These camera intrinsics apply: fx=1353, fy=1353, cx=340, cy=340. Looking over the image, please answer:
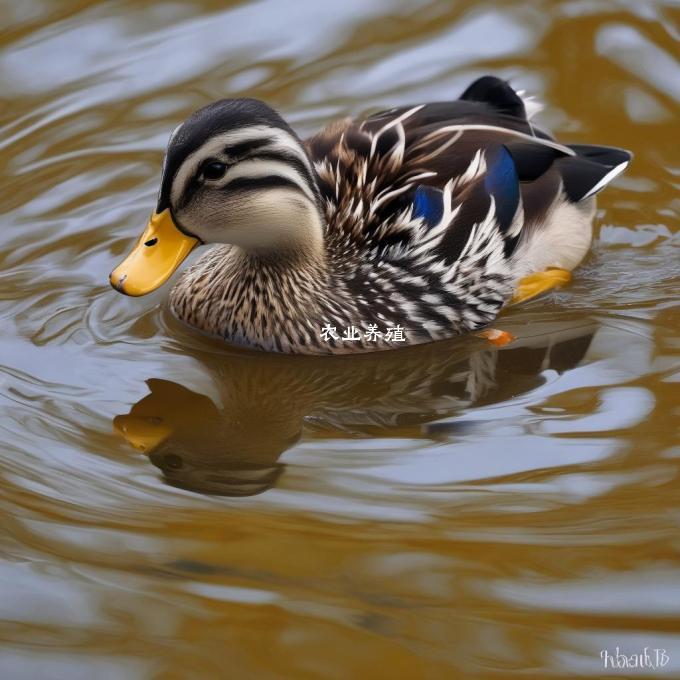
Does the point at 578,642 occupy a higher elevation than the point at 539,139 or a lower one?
lower

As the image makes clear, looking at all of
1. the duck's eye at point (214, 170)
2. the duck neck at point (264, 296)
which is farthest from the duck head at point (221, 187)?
the duck neck at point (264, 296)

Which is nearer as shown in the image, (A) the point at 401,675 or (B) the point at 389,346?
(A) the point at 401,675

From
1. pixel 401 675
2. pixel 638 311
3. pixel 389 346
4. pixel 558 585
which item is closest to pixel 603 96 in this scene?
pixel 638 311

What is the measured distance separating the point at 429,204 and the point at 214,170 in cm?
125

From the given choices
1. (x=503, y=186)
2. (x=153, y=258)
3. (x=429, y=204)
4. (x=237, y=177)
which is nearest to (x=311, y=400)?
(x=153, y=258)

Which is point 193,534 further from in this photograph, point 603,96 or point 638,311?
point 603,96

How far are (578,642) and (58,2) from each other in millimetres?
7149

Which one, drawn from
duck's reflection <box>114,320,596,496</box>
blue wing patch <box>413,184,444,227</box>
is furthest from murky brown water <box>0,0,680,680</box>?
blue wing patch <box>413,184,444,227</box>

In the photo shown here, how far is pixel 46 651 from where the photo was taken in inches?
186

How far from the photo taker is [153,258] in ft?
20.9

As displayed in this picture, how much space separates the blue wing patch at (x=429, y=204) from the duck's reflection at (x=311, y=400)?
660mm

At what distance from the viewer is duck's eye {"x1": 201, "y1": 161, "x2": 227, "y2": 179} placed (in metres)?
6.32

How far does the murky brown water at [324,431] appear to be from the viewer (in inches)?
189

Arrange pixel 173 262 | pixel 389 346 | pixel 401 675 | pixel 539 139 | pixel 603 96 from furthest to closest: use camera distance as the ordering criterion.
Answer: pixel 603 96 < pixel 539 139 < pixel 389 346 < pixel 173 262 < pixel 401 675
